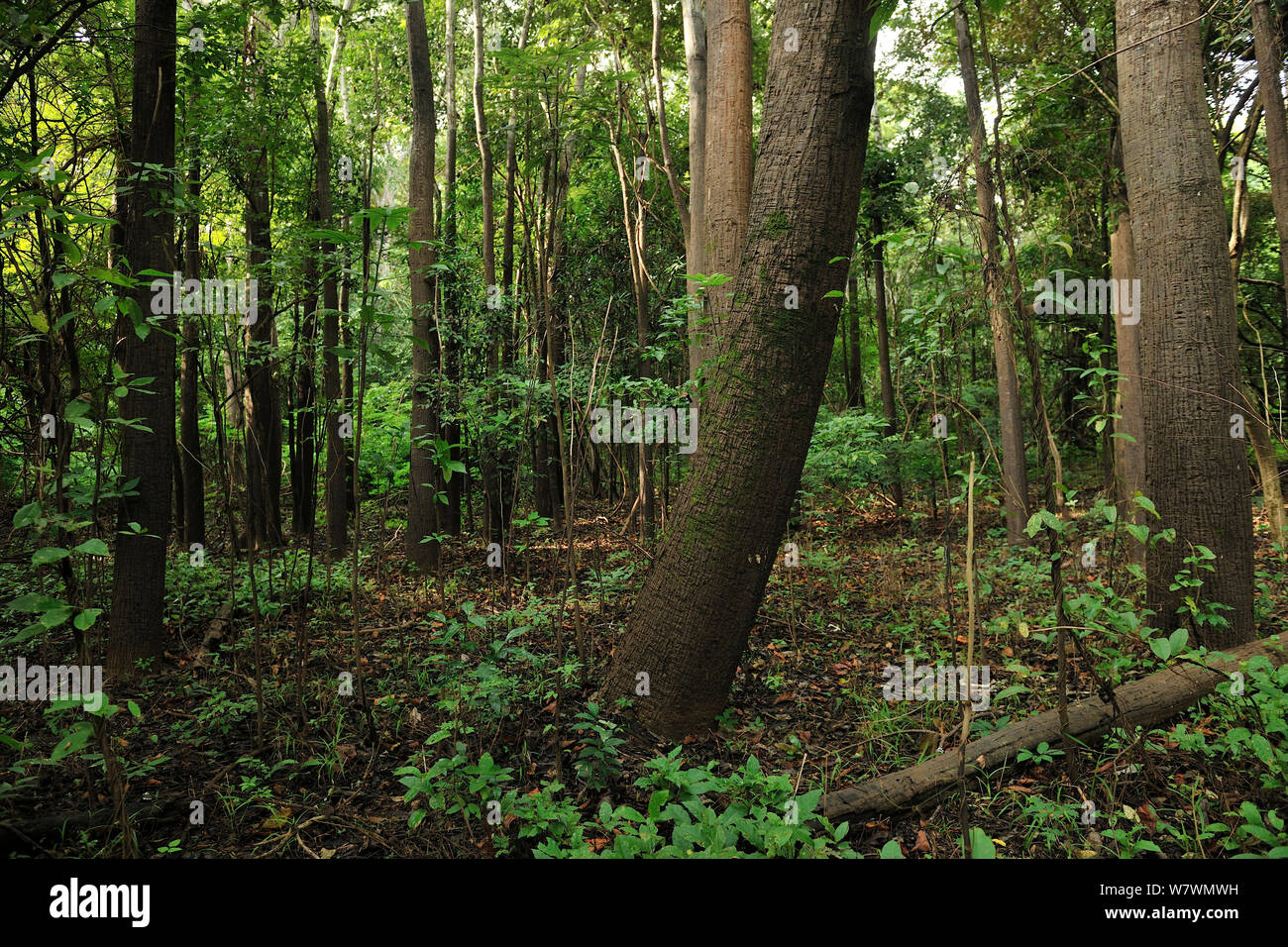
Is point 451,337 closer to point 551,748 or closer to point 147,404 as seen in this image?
point 147,404

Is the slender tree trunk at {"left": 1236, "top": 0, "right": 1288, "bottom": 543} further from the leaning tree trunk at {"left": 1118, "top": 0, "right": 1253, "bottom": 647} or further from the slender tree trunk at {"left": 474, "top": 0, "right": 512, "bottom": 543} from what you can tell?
the slender tree trunk at {"left": 474, "top": 0, "right": 512, "bottom": 543}

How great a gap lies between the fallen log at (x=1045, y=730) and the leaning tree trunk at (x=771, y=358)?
3.08ft

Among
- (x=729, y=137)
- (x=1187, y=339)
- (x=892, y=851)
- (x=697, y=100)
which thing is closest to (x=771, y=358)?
(x=892, y=851)

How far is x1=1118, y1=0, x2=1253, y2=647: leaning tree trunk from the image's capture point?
4.12 meters
